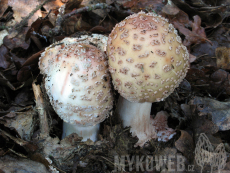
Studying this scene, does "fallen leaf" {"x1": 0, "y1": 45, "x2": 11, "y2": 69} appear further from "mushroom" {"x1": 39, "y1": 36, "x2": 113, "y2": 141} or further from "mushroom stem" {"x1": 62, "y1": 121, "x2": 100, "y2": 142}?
"mushroom stem" {"x1": 62, "y1": 121, "x2": 100, "y2": 142}

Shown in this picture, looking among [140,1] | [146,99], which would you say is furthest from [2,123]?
[140,1]

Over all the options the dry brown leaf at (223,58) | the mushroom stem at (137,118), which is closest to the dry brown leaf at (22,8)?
the mushroom stem at (137,118)

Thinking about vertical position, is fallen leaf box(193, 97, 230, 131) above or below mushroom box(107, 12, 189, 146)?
below

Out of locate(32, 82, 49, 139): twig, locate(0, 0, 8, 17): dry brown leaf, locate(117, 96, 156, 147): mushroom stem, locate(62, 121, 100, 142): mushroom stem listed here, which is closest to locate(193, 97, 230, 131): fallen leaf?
locate(117, 96, 156, 147): mushroom stem

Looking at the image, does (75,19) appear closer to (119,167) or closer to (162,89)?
(162,89)

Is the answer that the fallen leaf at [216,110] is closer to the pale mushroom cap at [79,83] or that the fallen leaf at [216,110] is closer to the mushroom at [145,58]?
the mushroom at [145,58]

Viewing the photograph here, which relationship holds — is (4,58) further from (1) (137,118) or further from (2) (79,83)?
(1) (137,118)
